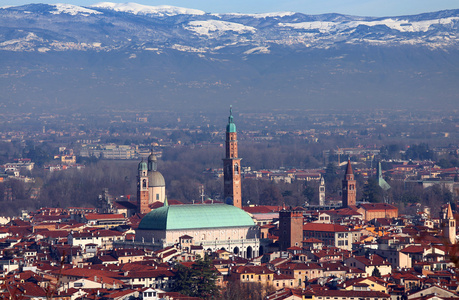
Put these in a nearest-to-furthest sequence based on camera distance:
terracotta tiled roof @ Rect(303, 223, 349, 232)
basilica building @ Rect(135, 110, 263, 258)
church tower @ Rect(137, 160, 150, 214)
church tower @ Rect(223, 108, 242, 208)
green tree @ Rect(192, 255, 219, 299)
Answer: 1. green tree @ Rect(192, 255, 219, 299)
2. basilica building @ Rect(135, 110, 263, 258)
3. terracotta tiled roof @ Rect(303, 223, 349, 232)
4. church tower @ Rect(223, 108, 242, 208)
5. church tower @ Rect(137, 160, 150, 214)

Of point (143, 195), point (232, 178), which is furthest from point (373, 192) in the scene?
point (232, 178)

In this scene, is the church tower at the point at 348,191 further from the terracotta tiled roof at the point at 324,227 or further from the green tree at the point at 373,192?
the terracotta tiled roof at the point at 324,227

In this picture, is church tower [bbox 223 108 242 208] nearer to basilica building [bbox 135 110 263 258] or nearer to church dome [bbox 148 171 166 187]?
basilica building [bbox 135 110 263 258]

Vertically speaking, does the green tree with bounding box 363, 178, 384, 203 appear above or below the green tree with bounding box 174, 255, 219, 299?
below

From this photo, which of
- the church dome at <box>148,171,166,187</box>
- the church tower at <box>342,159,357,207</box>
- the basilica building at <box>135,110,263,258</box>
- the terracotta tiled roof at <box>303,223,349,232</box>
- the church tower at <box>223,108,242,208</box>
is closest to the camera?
the basilica building at <box>135,110,263,258</box>

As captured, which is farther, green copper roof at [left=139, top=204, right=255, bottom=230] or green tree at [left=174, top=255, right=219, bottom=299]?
green copper roof at [left=139, top=204, right=255, bottom=230]

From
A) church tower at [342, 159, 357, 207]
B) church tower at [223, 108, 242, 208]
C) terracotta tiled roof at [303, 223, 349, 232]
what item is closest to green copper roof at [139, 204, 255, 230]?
terracotta tiled roof at [303, 223, 349, 232]

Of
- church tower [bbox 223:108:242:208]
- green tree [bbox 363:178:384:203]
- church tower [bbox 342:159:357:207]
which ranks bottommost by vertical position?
green tree [bbox 363:178:384:203]

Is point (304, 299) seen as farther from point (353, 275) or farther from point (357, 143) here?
point (357, 143)
